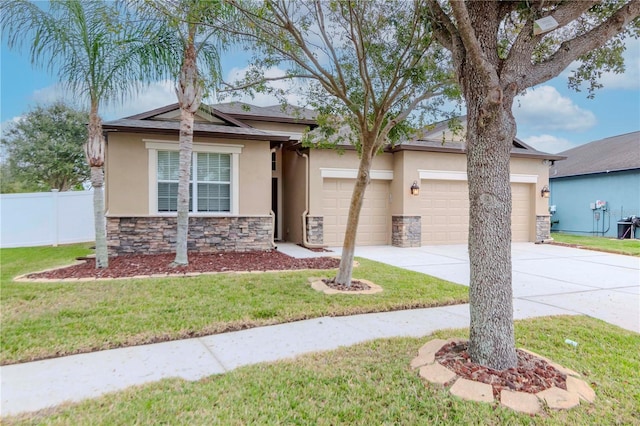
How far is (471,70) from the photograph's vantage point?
3172mm

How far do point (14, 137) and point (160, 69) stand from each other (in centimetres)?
1794

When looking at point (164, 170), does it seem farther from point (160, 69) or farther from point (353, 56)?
point (353, 56)

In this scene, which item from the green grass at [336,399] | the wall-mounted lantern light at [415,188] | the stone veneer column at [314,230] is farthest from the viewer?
the wall-mounted lantern light at [415,188]

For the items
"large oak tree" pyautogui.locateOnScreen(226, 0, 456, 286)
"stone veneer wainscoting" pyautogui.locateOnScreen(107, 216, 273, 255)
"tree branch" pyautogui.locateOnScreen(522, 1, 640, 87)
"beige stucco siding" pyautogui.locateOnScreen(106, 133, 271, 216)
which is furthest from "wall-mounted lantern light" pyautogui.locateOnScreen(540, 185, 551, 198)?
"tree branch" pyautogui.locateOnScreen(522, 1, 640, 87)

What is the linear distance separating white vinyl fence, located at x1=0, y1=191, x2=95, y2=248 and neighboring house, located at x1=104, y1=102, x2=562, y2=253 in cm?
393

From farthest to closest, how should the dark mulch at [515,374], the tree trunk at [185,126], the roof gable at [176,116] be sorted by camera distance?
the roof gable at [176,116] < the tree trunk at [185,126] < the dark mulch at [515,374]

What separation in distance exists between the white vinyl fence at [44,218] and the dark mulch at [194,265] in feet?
14.7

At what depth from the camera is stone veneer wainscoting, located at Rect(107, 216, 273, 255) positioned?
9602 millimetres

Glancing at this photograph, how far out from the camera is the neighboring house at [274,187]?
9.71 meters

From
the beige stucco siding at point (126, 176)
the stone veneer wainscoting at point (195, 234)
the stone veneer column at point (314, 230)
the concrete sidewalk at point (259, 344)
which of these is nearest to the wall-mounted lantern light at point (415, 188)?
the stone veneer column at point (314, 230)

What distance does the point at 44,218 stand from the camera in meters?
11.9

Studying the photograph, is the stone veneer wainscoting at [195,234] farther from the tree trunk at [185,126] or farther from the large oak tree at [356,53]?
the large oak tree at [356,53]

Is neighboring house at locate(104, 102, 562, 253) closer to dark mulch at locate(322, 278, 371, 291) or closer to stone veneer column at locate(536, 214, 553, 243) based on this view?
stone veneer column at locate(536, 214, 553, 243)

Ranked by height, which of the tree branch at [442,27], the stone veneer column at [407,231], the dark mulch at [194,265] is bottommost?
the dark mulch at [194,265]
